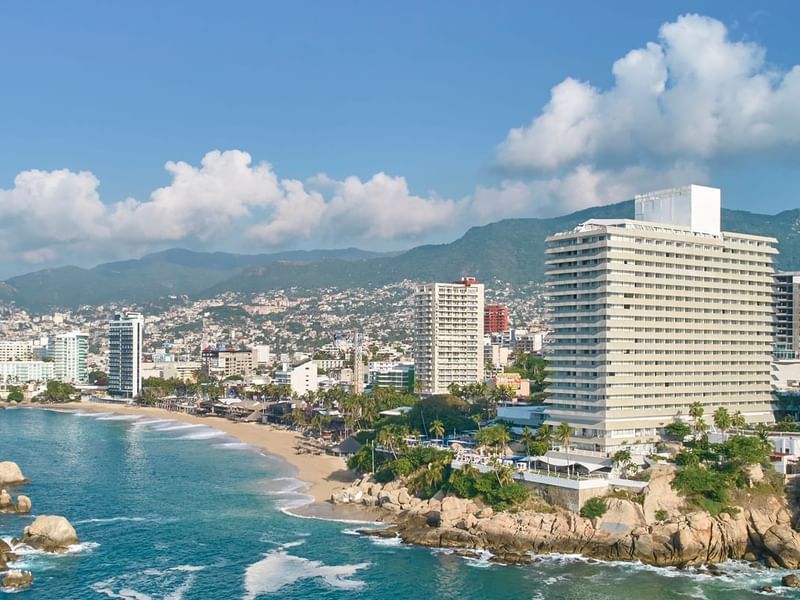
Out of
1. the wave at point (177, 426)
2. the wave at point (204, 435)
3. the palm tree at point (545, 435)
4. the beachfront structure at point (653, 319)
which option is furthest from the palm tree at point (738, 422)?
the wave at point (177, 426)

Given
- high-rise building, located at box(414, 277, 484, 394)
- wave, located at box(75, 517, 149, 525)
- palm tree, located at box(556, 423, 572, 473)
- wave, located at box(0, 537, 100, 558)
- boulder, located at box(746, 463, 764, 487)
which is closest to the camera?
wave, located at box(0, 537, 100, 558)

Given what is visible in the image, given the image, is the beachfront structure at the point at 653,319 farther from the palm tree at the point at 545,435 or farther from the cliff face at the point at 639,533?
the cliff face at the point at 639,533

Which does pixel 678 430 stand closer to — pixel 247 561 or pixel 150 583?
pixel 247 561

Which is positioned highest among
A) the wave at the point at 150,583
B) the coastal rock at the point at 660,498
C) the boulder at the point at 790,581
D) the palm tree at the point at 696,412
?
the palm tree at the point at 696,412

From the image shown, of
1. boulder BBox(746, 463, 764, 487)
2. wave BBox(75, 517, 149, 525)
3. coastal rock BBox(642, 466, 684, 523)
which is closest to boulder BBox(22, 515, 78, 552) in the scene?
wave BBox(75, 517, 149, 525)

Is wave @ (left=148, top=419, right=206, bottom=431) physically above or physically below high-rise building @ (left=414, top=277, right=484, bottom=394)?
below

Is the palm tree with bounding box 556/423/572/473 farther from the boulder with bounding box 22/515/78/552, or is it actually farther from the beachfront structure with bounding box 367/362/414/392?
the beachfront structure with bounding box 367/362/414/392
